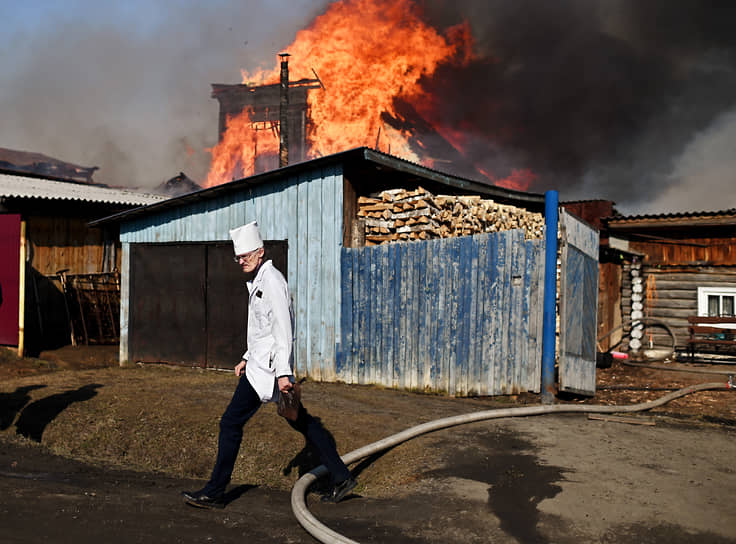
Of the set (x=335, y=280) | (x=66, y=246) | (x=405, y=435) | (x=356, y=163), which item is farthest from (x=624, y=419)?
(x=66, y=246)

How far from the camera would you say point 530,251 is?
8641 mm

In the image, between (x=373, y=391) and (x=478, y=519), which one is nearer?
(x=478, y=519)

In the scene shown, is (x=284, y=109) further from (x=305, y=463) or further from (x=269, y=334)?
(x=269, y=334)

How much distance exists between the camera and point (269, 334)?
4.70 metres

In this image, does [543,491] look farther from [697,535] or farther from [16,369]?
[16,369]

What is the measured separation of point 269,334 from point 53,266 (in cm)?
1257

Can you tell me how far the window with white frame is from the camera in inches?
601

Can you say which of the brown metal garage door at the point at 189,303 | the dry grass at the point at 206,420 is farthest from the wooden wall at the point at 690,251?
the brown metal garage door at the point at 189,303

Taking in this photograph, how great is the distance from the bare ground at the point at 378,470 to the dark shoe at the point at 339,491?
0.32 feet

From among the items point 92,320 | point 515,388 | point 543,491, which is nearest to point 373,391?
point 515,388

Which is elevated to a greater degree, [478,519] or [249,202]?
[249,202]

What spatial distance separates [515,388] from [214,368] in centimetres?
589

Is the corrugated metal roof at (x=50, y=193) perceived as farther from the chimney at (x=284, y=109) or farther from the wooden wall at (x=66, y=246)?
the chimney at (x=284, y=109)

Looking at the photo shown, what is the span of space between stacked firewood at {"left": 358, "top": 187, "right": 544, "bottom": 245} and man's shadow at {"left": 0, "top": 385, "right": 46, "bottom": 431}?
5.79 m
